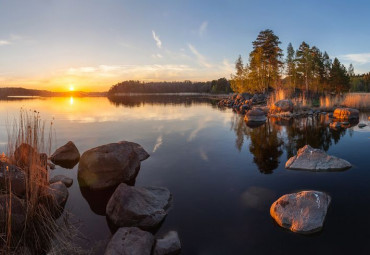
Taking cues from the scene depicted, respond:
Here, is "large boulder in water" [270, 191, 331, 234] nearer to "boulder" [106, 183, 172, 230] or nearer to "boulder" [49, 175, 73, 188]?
"boulder" [106, 183, 172, 230]

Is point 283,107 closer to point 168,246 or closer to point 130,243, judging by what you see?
point 168,246

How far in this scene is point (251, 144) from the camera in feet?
53.4

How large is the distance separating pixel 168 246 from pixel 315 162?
7943mm

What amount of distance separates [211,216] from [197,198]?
1207mm

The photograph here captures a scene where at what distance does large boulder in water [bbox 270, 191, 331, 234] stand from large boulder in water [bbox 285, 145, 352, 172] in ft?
12.1

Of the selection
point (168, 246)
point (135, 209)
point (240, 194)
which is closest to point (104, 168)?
point (135, 209)

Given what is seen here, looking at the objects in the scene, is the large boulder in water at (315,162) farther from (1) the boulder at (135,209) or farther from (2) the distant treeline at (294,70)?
(2) the distant treeline at (294,70)

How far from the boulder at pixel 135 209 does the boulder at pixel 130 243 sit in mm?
854

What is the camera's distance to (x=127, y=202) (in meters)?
6.73

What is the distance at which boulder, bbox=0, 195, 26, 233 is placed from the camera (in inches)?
216

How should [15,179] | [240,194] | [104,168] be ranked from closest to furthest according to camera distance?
1. [15,179]
2. [240,194]
3. [104,168]

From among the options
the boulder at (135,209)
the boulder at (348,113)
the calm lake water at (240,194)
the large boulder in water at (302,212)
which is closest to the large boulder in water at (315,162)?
the calm lake water at (240,194)

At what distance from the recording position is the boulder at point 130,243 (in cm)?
525

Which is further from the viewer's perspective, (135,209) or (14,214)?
(135,209)
